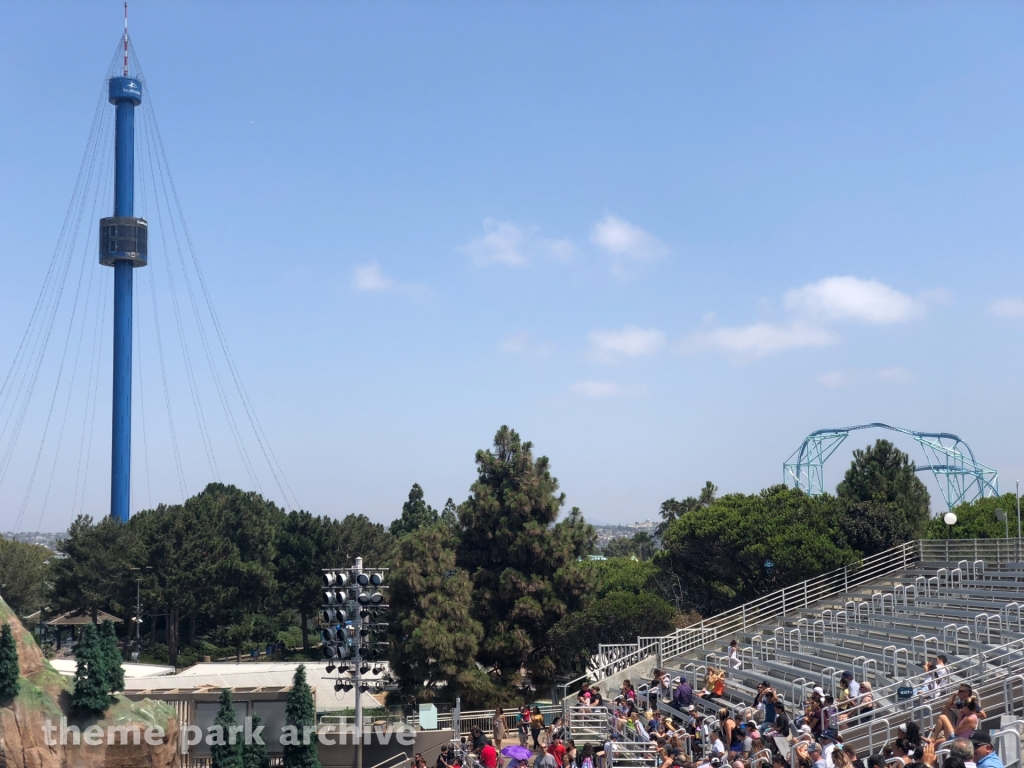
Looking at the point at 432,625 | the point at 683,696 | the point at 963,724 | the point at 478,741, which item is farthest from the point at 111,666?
the point at 963,724

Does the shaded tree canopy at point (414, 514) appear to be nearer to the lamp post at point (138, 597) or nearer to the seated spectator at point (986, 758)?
the lamp post at point (138, 597)

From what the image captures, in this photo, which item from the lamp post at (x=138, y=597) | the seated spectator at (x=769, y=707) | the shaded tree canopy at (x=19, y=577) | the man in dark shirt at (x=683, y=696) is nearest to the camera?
the seated spectator at (x=769, y=707)

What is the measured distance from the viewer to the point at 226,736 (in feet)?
80.3

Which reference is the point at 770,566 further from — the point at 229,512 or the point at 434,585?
the point at 229,512

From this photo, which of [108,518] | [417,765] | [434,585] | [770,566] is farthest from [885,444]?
[108,518]

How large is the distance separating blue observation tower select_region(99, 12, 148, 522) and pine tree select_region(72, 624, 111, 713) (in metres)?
48.7

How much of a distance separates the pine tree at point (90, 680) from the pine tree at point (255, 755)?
3922 mm

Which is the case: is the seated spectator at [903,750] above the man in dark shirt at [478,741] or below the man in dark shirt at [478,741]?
above

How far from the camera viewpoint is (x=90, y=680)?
25656 mm

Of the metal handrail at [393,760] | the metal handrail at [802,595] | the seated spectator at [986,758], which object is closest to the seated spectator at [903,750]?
the seated spectator at [986,758]

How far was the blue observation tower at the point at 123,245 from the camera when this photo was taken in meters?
73.0

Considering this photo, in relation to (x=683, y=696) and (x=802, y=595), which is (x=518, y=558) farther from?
(x=683, y=696)

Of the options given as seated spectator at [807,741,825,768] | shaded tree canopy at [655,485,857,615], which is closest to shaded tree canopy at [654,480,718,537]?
shaded tree canopy at [655,485,857,615]

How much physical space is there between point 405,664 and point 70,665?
2351 cm
